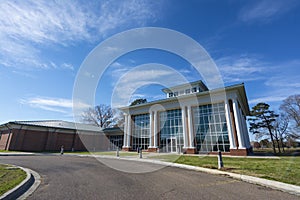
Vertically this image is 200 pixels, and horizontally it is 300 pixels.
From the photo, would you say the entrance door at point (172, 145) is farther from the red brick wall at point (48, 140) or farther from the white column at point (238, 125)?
the red brick wall at point (48, 140)

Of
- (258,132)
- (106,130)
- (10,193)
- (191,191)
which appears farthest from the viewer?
(106,130)

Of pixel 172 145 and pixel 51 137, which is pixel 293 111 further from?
pixel 51 137

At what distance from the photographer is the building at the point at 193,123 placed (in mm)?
19078

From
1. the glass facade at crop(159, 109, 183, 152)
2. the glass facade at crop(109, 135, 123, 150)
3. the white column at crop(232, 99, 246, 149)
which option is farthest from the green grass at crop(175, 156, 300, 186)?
the glass facade at crop(109, 135, 123, 150)

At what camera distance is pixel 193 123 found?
71.1 ft

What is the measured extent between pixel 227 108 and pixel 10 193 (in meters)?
20.3

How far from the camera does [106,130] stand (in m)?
35.7

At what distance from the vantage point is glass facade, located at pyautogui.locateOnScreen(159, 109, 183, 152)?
892 inches

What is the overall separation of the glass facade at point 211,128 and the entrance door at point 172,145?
3.20m

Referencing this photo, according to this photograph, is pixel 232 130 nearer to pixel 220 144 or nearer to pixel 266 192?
pixel 220 144

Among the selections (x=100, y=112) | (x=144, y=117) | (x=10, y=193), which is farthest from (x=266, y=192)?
(x=100, y=112)

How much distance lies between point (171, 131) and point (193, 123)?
3664 mm

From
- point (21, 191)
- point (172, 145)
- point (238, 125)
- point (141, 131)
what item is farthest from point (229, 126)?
point (21, 191)

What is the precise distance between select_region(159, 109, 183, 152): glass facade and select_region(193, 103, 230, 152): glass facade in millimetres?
2502
